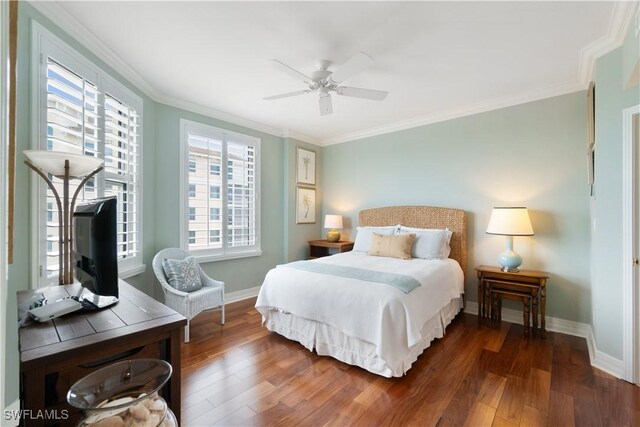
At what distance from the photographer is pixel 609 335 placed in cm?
225

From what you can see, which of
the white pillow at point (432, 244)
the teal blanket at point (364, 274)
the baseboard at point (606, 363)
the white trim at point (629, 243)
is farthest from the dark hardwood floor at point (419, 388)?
the white pillow at point (432, 244)

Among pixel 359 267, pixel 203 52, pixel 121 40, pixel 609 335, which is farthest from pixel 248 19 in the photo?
pixel 609 335

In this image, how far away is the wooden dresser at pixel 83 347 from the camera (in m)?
0.91

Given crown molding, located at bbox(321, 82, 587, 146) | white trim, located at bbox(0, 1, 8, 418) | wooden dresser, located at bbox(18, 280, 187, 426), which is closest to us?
white trim, located at bbox(0, 1, 8, 418)

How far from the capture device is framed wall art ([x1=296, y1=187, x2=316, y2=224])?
494 cm

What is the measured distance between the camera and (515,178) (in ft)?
11.0

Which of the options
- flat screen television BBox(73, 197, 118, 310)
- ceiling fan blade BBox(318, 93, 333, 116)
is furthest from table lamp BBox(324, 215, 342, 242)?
flat screen television BBox(73, 197, 118, 310)

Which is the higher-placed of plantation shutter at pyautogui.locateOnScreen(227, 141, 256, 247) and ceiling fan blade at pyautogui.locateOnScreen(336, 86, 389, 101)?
ceiling fan blade at pyautogui.locateOnScreen(336, 86, 389, 101)

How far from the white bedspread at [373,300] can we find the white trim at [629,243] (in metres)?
1.29

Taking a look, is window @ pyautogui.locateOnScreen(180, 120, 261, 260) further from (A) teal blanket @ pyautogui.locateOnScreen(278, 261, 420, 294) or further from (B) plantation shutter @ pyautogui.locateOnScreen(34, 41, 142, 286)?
(A) teal blanket @ pyautogui.locateOnScreen(278, 261, 420, 294)

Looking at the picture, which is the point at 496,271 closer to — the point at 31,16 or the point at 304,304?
the point at 304,304

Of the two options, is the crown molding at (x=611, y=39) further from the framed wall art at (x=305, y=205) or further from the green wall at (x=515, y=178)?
the framed wall art at (x=305, y=205)

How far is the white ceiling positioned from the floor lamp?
3.71 ft

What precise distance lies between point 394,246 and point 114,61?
350 centimetres
